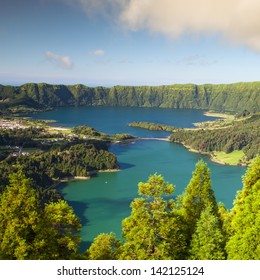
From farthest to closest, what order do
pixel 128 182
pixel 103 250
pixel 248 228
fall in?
pixel 128 182 → pixel 103 250 → pixel 248 228

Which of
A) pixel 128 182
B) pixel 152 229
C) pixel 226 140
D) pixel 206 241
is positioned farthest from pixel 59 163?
pixel 152 229

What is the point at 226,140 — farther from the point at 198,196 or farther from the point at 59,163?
the point at 198,196

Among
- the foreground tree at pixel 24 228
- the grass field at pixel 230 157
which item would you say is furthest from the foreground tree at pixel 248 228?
the grass field at pixel 230 157

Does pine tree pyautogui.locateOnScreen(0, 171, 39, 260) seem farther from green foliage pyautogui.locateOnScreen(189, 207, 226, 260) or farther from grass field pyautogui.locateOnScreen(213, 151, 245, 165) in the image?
grass field pyautogui.locateOnScreen(213, 151, 245, 165)

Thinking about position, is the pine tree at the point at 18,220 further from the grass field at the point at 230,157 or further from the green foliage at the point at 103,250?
the grass field at the point at 230,157

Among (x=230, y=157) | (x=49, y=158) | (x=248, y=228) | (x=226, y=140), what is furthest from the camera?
(x=226, y=140)

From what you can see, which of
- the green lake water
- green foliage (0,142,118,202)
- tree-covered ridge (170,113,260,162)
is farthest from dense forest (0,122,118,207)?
tree-covered ridge (170,113,260,162)

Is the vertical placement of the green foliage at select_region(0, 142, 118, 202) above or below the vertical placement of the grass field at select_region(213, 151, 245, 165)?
above
